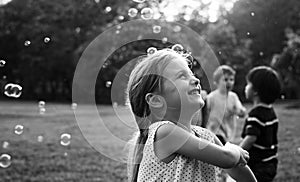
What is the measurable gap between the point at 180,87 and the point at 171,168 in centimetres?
26

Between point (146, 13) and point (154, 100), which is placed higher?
point (146, 13)

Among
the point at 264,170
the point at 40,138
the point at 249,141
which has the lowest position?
the point at 40,138

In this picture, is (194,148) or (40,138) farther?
(40,138)

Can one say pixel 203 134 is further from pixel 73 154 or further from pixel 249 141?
pixel 73 154

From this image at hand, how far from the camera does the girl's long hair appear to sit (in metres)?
1.66

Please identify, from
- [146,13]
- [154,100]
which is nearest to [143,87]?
[154,100]

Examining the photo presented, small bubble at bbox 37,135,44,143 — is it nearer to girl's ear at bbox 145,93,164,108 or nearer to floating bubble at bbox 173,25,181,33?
girl's ear at bbox 145,93,164,108

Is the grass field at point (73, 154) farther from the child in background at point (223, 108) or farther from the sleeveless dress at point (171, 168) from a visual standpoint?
the sleeveless dress at point (171, 168)

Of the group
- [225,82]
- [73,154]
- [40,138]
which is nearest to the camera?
[225,82]

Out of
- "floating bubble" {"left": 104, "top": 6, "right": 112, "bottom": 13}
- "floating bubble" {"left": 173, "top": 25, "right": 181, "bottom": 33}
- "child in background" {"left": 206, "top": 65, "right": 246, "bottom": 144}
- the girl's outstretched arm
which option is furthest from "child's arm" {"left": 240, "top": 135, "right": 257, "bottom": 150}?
"floating bubble" {"left": 104, "top": 6, "right": 112, "bottom": 13}

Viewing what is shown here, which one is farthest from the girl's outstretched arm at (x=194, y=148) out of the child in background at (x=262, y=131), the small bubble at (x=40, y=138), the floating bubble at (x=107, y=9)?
the floating bubble at (x=107, y=9)

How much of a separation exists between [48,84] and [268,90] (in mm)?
20084

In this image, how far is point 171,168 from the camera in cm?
162

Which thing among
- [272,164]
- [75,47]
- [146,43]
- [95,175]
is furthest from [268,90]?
[75,47]
